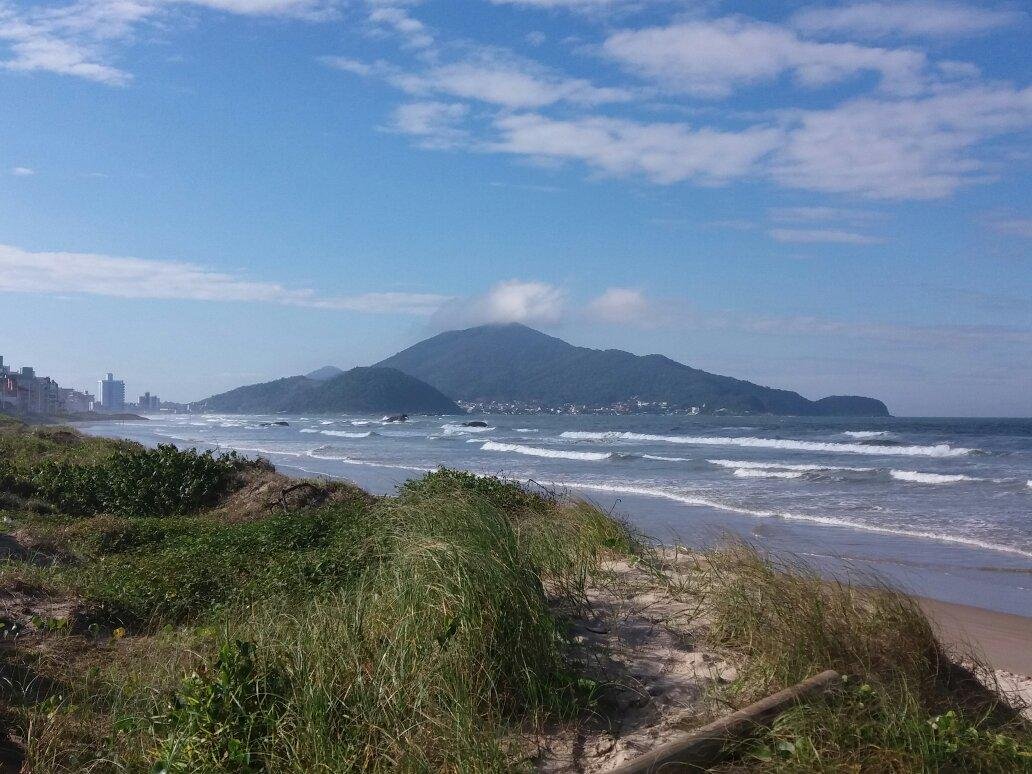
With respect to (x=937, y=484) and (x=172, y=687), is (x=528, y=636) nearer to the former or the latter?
(x=172, y=687)

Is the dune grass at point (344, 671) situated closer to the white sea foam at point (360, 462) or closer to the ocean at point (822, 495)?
the ocean at point (822, 495)

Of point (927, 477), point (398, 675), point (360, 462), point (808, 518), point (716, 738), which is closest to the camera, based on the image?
point (716, 738)

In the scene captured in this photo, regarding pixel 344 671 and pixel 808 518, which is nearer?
pixel 344 671

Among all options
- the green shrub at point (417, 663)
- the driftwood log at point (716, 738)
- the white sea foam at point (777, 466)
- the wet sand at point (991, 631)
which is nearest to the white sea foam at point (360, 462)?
the white sea foam at point (777, 466)

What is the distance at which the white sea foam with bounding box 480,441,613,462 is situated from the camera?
36.5 m

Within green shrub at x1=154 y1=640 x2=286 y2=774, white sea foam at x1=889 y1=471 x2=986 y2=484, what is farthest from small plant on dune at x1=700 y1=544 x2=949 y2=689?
white sea foam at x1=889 y1=471 x2=986 y2=484

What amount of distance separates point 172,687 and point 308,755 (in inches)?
37.9

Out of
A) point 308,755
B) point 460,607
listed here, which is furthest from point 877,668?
point 308,755

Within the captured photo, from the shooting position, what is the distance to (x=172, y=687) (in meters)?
4.30

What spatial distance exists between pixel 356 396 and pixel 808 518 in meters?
125

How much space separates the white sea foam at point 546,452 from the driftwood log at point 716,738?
30.4 metres

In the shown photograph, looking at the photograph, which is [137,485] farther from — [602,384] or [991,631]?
[602,384]

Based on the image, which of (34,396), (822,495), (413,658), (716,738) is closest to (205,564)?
(413,658)

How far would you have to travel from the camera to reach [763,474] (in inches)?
1057
